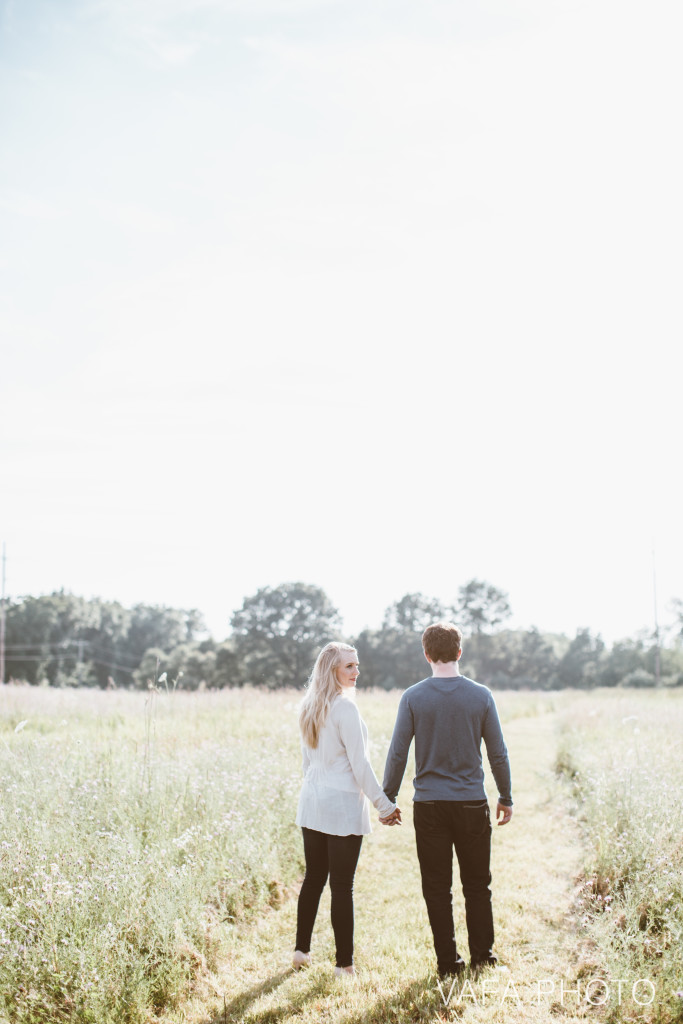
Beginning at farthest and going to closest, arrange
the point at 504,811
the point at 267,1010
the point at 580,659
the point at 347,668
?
the point at 580,659
the point at 347,668
the point at 504,811
the point at 267,1010

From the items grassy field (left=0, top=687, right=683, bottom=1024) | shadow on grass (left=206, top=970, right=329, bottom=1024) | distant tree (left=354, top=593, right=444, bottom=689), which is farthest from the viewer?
distant tree (left=354, top=593, right=444, bottom=689)

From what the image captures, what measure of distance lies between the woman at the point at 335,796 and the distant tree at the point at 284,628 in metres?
40.4

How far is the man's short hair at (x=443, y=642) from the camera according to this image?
4.25m

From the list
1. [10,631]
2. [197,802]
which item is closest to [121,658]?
[10,631]

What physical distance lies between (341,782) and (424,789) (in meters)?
0.53

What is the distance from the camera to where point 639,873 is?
4754 millimetres

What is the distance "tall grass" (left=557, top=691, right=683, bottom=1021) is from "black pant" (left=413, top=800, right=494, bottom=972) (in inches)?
32.7

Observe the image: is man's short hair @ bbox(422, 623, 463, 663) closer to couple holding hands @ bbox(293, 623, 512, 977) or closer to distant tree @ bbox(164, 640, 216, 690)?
couple holding hands @ bbox(293, 623, 512, 977)

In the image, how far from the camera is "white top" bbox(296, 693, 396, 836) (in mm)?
4242

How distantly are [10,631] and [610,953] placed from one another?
6466 centimetres

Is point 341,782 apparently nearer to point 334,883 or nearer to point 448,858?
point 334,883

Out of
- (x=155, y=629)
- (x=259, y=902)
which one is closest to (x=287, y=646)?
(x=155, y=629)

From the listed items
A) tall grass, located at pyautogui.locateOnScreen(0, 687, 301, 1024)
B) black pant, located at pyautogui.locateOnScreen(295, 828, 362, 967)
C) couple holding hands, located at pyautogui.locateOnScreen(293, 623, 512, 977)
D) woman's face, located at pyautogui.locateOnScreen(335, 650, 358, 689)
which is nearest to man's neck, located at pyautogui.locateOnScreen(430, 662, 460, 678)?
couple holding hands, located at pyautogui.locateOnScreen(293, 623, 512, 977)

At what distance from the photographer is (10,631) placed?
198ft
